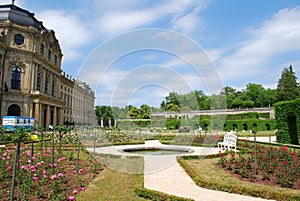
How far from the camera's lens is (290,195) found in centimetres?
432

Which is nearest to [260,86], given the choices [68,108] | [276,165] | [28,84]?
[68,108]

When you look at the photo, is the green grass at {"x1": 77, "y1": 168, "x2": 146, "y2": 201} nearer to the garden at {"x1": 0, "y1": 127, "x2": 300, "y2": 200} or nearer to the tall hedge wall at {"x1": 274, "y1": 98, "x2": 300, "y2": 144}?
the garden at {"x1": 0, "y1": 127, "x2": 300, "y2": 200}

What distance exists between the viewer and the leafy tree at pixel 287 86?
51.1 m

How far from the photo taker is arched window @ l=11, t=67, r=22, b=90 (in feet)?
93.3

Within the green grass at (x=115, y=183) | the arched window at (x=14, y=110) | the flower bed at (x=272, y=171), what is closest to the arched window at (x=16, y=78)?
the arched window at (x=14, y=110)

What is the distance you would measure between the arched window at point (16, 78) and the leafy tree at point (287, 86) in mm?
55828

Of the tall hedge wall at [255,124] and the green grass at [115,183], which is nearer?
the green grass at [115,183]

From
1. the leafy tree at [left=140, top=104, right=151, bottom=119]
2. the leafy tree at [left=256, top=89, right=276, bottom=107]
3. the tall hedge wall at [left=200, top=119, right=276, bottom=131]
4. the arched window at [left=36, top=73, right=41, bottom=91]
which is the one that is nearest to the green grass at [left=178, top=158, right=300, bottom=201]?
the tall hedge wall at [left=200, top=119, right=276, bottom=131]

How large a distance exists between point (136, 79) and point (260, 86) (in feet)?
229

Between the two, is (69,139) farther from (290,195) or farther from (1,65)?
(1,65)

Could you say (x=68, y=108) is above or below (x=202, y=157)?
above

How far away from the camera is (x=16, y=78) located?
28.7 m

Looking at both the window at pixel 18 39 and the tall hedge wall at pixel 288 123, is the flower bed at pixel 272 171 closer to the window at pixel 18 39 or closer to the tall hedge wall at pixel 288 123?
the tall hedge wall at pixel 288 123

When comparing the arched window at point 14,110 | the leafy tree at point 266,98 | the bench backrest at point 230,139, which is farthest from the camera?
the leafy tree at point 266,98
